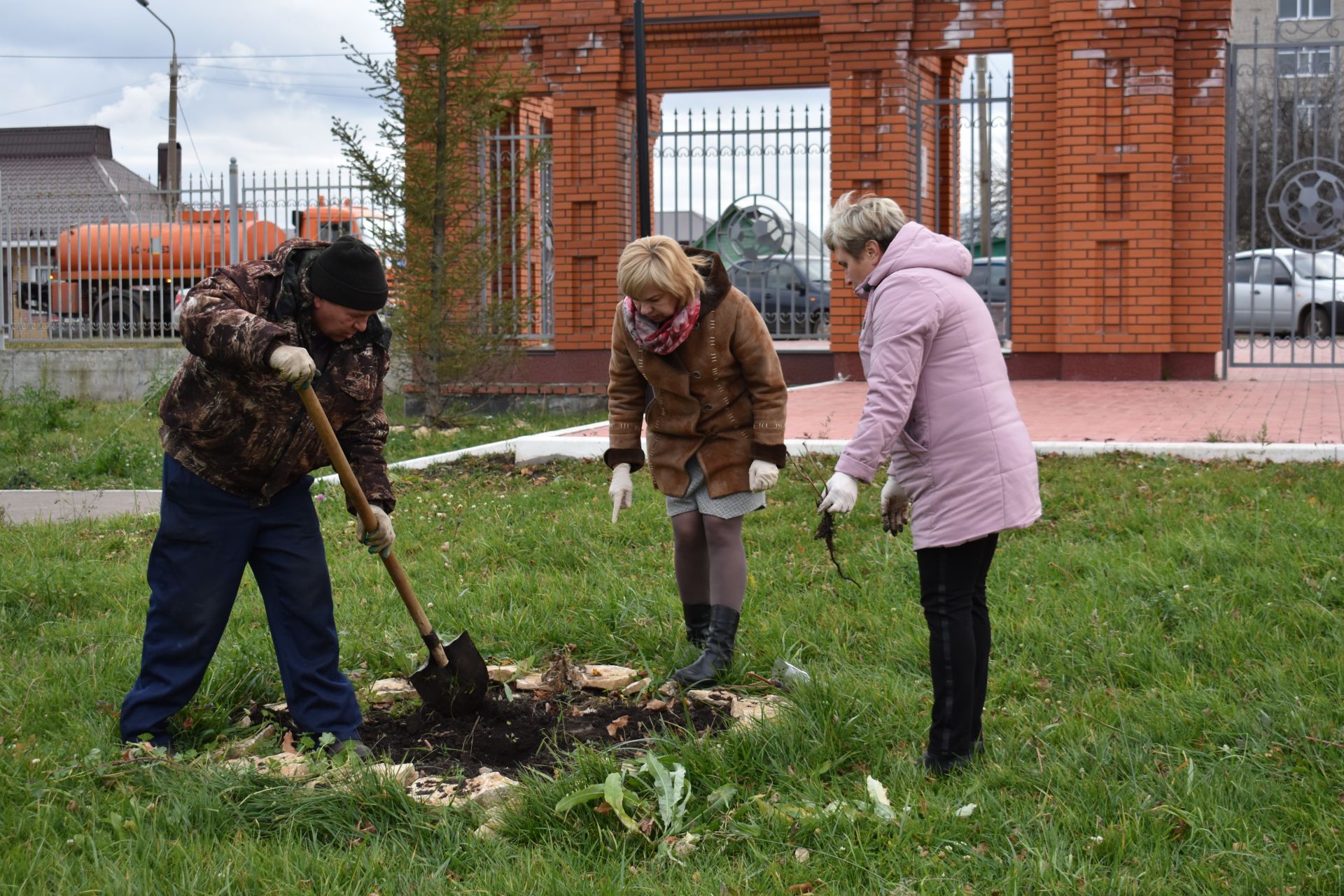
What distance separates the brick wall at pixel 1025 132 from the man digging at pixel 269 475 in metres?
9.73

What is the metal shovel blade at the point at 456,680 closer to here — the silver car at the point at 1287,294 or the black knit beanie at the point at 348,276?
the black knit beanie at the point at 348,276

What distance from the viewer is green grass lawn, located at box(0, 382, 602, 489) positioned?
939 centimetres

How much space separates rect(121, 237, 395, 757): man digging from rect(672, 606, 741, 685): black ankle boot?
1104mm

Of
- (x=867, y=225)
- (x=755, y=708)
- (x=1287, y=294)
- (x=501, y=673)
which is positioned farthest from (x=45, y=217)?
(x=1287, y=294)

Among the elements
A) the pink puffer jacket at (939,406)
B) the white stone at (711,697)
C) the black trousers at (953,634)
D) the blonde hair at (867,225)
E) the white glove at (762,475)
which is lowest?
the white stone at (711,697)

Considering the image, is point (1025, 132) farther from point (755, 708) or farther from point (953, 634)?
point (953, 634)

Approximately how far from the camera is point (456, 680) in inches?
164

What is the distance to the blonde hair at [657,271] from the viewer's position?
405 centimetres

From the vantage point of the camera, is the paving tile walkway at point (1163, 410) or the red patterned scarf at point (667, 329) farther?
the paving tile walkway at point (1163, 410)

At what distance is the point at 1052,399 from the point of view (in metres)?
11.1

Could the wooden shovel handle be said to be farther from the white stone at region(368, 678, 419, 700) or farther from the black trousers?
the black trousers

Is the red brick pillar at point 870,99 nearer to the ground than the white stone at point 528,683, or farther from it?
farther from it

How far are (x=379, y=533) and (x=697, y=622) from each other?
4.19 feet

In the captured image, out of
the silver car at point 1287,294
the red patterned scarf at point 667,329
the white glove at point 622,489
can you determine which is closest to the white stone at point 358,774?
the white glove at point 622,489
